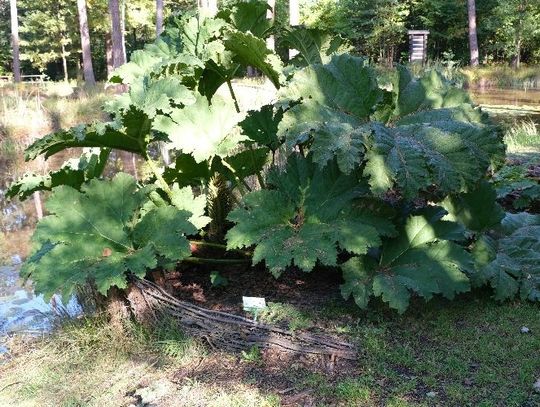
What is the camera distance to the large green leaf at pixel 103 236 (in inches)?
98.5

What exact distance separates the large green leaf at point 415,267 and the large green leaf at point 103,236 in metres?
0.86

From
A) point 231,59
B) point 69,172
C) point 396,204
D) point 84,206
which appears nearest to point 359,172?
point 396,204

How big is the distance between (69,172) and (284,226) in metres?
1.26

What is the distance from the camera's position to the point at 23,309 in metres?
4.10

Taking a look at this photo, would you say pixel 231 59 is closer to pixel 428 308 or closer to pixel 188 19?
pixel 188 19

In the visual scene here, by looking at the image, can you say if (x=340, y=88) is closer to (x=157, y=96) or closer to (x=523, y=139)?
(x=157, y=96)

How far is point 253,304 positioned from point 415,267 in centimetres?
84

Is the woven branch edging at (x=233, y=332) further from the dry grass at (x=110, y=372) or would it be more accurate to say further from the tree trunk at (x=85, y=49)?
the tree trunk at (x=85, y=49)

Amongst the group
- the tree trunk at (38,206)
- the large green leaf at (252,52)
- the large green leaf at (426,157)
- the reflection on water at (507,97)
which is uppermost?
the large green leaf at (252,52)

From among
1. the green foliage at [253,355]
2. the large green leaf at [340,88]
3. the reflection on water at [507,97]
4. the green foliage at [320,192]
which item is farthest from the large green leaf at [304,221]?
the reflection on water at [507,97]

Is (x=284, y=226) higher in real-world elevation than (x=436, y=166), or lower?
lower

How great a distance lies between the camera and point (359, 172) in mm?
2779

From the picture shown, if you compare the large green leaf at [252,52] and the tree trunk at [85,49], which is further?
the tree trunk at [85,49]

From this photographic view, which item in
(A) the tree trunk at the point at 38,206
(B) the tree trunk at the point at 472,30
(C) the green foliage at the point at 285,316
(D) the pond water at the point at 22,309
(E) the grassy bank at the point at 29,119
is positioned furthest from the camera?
(B) the tree trunk at the point at 472,30
